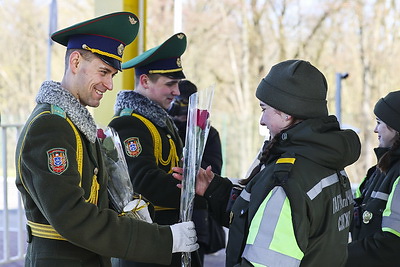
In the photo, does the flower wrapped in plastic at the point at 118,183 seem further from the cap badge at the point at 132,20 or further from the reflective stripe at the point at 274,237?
the reflective stripe at the point at 274,237

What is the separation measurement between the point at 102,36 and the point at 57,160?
49cm

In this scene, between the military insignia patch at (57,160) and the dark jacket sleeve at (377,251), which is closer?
the military insignia patch at (57,160)

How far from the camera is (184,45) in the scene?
301 cm

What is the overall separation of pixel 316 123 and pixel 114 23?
799mm

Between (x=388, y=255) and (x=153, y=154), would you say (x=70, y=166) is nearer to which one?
(x=153, y=154)

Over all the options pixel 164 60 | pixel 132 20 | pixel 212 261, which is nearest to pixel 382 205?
pixel 164 60

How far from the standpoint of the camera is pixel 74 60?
2020 millimetres

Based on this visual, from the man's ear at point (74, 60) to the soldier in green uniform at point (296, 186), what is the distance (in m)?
0.64

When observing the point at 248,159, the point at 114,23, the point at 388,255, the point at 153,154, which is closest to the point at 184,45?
the point at 153,154

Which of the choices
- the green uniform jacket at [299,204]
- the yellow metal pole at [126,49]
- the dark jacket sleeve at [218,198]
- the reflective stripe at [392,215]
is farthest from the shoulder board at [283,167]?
the yellow metal pole at [126,49]

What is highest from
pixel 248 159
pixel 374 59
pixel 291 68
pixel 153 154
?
pixel 374 59

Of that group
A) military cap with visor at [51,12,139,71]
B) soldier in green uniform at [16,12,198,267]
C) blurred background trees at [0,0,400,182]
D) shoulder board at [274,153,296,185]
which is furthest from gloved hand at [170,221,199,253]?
blurred background trees at [0,0,400,182]

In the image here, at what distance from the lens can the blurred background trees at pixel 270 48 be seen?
11.7 meters

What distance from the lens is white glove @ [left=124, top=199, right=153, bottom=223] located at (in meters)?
2.18
